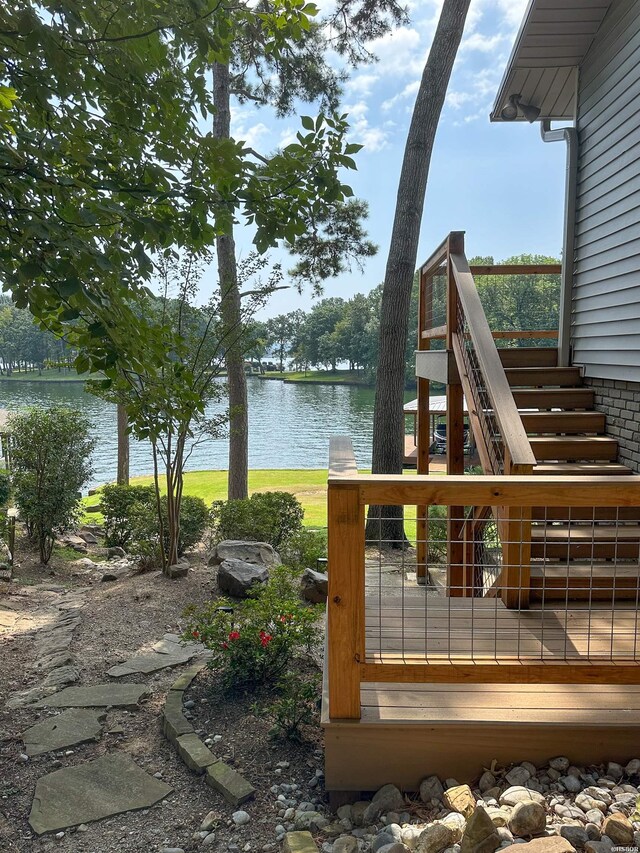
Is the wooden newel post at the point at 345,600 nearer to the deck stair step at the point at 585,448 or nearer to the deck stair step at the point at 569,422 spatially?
the deck stair step at the point at 585,448

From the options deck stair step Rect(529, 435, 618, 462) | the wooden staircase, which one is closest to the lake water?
the wooden staircase

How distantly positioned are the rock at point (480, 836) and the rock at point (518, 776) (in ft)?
1.39

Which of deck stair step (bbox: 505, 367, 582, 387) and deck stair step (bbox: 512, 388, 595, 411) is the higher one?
deck stair step (bbox: 505, 367, 582, 387)

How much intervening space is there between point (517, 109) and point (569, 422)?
3.35m

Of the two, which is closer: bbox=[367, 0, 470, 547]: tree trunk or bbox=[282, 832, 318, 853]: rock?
bbox=[282, 832, 318, 853]: rock

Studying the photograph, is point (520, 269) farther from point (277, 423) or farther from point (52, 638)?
point (277, 423)

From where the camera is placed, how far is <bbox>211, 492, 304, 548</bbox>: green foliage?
23.7 feet

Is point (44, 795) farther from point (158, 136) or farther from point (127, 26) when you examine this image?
point (127, 26)

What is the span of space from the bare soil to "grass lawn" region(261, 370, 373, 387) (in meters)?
46.2

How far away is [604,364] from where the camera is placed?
490 cm

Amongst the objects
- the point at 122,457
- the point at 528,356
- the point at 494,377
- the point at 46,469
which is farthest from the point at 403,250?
the point at 122,457

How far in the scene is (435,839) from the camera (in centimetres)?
206

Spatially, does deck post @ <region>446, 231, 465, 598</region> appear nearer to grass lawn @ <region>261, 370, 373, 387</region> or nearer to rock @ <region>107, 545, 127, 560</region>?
rock @ <region>107, 545, 127, 560</region>

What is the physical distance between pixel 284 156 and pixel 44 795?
2.89 m
